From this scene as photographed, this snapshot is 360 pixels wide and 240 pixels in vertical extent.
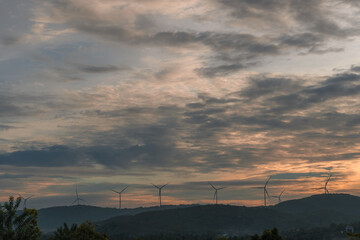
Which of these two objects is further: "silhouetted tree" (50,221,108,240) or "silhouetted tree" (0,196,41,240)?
"silhouetted tree" (50,221,108,240)

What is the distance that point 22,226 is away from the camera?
5194 centimetres

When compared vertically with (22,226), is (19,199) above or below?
above

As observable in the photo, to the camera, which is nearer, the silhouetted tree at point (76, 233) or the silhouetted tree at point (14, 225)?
the silhouetted tree at point (14, 225)

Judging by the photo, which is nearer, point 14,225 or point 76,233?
point 14,225

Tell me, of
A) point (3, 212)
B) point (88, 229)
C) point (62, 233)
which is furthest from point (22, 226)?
point (88, 229)

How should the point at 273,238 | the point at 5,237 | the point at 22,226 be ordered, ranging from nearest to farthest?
1. the point at 5,237
2. the point at 22,226
3. the point at 273,238

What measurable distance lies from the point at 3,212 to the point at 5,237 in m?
3.37

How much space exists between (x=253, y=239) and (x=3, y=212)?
34383 mm

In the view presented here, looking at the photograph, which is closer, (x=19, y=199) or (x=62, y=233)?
(x=19, y=199)

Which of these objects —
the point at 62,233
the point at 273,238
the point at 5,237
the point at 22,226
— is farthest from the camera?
the point at 62,233

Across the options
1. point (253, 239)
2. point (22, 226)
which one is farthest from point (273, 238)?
point (22, 226)

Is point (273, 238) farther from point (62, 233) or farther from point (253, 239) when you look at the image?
point (62, 233)

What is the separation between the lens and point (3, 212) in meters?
50.9

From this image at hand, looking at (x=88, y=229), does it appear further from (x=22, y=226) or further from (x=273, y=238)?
(x=273, y=238)
